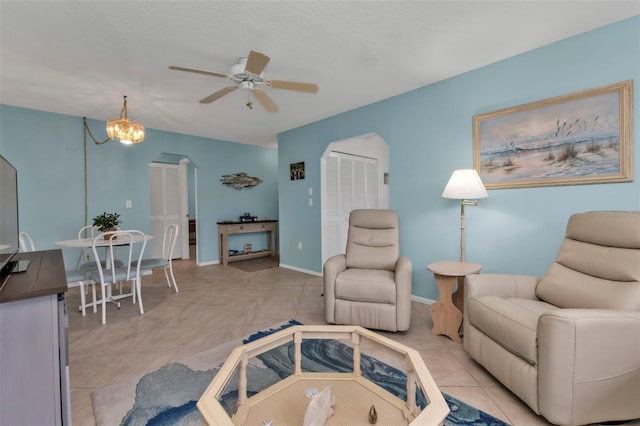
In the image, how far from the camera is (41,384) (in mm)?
1067

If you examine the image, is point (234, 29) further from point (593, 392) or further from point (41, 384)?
point (593, 392)

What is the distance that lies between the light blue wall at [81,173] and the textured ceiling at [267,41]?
52 cm

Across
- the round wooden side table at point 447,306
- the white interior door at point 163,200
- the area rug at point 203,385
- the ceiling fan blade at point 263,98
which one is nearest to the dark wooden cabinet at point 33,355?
the area rug at point 203,385

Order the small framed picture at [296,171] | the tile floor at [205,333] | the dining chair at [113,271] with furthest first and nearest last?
1. the small framed picture at [296,171]
2. the dining chair at [113,271]
3. the tile floor at [205,333]

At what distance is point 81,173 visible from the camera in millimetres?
3896

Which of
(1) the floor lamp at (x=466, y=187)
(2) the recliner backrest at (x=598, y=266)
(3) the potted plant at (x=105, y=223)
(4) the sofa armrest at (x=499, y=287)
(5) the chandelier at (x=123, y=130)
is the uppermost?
(5) the chandelier at (x=123, y=130)

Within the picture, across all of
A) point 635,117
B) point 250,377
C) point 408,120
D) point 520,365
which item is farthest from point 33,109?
point 635,117

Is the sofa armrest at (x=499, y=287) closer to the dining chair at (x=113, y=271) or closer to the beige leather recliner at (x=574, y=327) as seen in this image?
the beige leather recliner at (x=574, y=327)

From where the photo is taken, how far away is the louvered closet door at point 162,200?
211 inches

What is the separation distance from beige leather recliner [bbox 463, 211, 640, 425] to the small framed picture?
3.12 m

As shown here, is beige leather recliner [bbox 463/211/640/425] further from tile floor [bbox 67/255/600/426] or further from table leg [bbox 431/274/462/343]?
table leg [bbox 431/274/462/343]

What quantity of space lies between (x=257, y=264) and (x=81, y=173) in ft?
9.39

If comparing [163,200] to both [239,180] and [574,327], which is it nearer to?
[239,180]

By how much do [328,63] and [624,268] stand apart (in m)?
2.45
